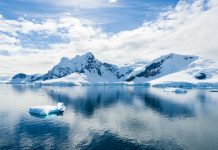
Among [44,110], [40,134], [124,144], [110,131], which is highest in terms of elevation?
[44,110]

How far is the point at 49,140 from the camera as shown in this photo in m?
66.1

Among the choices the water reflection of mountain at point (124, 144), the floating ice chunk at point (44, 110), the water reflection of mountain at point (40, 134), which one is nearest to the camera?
the water reflection of mountain at point (124, 144)

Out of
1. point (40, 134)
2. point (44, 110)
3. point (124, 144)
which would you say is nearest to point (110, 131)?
point (124, 144)

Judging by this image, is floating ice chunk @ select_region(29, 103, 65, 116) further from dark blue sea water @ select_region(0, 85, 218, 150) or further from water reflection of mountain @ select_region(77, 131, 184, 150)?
water reflection of mountain @ select_region(77, 131, 184, 150)

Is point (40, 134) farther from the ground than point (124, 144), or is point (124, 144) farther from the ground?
point (40, 134)

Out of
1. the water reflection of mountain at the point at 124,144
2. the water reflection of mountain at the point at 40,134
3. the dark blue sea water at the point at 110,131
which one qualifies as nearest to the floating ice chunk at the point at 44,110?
the dark blue sea water at the point at 110,131

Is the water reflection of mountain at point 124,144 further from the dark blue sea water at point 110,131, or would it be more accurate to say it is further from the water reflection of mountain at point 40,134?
the water reflection of mountain at point 40,134

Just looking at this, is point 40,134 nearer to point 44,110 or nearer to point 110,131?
point 110,131

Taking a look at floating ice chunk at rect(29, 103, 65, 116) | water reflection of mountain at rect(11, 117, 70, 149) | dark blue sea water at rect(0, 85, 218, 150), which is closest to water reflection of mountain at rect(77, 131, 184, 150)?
dark blue sea water at rect(0, 85, 218, 150)

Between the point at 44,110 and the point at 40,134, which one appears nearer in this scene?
the point at 40,134

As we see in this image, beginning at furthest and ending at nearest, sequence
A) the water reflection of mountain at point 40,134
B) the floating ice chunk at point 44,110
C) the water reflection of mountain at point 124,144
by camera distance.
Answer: the floating ice chunk at point 44,110 → the water reflection of mountain at point 40,134 → the water reflection of mountain at point 124,144

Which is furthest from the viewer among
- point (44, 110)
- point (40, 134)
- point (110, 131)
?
point (44, 110)

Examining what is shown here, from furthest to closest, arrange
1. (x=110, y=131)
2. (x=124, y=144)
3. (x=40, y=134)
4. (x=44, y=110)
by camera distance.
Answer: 1. (x=44, y=110)
2. (x=110, y=131)
3. (x=40, y=134)
4. (x=124, y=144)

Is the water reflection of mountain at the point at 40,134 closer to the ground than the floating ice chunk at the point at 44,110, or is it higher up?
closer to the ground
